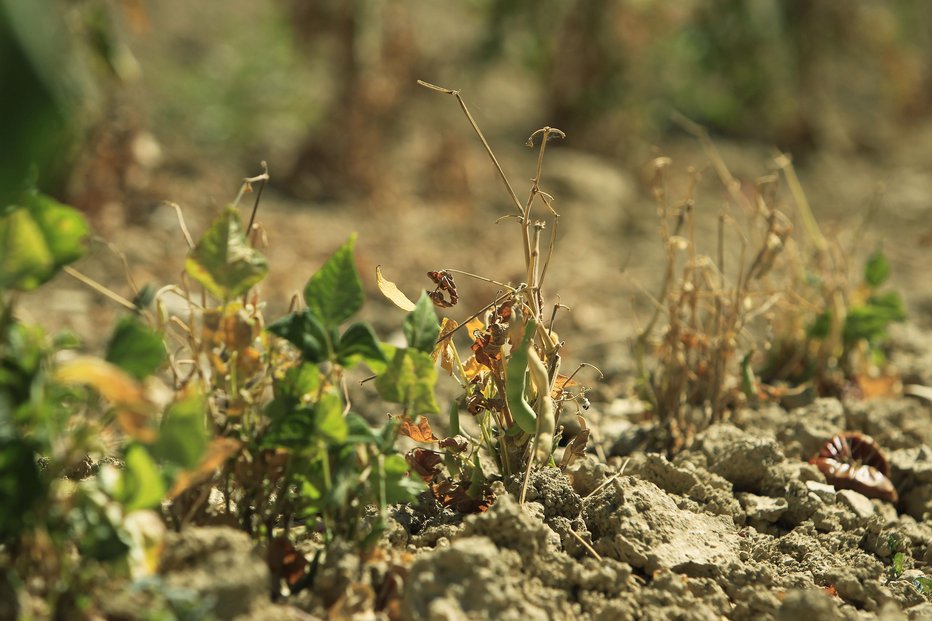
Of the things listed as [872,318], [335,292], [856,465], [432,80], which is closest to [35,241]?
[335,292]

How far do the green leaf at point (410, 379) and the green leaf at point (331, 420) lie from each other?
149 mm

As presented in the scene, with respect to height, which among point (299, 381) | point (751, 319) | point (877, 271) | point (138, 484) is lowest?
point (138, 484)

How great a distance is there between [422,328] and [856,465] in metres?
1.10

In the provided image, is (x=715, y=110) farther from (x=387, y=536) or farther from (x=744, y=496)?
(x=387, y=536)

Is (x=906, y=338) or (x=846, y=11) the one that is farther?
(x=846, y=11)

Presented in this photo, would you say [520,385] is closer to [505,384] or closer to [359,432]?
[505,384]

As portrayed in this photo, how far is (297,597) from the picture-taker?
4.65ft

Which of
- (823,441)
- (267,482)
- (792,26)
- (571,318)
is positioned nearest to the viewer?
(267,482)

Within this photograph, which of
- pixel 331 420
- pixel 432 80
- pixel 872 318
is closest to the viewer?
pixel 331 420

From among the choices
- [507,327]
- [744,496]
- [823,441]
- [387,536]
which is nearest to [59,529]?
[387,536]

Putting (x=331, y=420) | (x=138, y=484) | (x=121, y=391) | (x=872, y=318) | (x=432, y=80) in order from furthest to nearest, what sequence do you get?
(x=432, y=80) → (x=872, y=318) → (x=331, y=420) → (x=138, y=484) → (x=121, y=391)

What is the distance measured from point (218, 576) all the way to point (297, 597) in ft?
0.68

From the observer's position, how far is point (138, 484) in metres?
1.23

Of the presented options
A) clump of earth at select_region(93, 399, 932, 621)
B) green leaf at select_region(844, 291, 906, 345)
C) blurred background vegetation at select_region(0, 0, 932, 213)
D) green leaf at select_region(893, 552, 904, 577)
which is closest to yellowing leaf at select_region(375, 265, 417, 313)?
clump of earth at select_region(93, 399, 932, 621)
